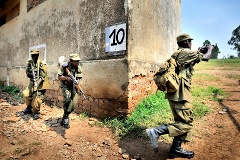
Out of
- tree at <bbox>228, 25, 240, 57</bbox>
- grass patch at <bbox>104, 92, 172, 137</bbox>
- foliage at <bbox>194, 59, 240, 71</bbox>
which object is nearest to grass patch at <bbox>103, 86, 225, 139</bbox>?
grass patch at <bbox>104, 92, 172, 137</bbox>

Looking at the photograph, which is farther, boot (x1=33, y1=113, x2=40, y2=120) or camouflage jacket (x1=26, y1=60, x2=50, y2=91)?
camouflage jacket (x1=26, y1=60, x2=50, y2=91)

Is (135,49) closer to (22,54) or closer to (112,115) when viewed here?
(112,115)

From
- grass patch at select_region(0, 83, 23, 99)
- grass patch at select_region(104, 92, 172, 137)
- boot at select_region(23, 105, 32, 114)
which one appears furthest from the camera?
grass patch at select_region(0, 83, 23, 99)

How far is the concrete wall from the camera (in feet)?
13.9

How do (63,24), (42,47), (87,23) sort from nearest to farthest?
(87,23) < (63,24) < (42,47)

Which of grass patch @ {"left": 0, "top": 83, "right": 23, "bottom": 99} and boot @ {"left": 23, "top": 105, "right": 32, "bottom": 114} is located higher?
grass patch @ {"left": 0, "top": 83, "right": 23, "bottom": 99}

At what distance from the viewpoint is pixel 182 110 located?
2.93 metres

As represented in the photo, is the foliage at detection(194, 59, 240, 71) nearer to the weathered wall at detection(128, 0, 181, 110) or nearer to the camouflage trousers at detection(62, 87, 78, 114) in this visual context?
the weathered wall at detection(128, 0, 181, 110)

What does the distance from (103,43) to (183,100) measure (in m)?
2.51

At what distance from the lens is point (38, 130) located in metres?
4.10

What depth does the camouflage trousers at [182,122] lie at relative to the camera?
2896mm

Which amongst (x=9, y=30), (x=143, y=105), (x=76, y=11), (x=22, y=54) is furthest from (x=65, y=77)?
(x=9, y=30)

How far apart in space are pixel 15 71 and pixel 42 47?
8.28 feet

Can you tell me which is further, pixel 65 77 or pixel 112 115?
pixel 112 115
